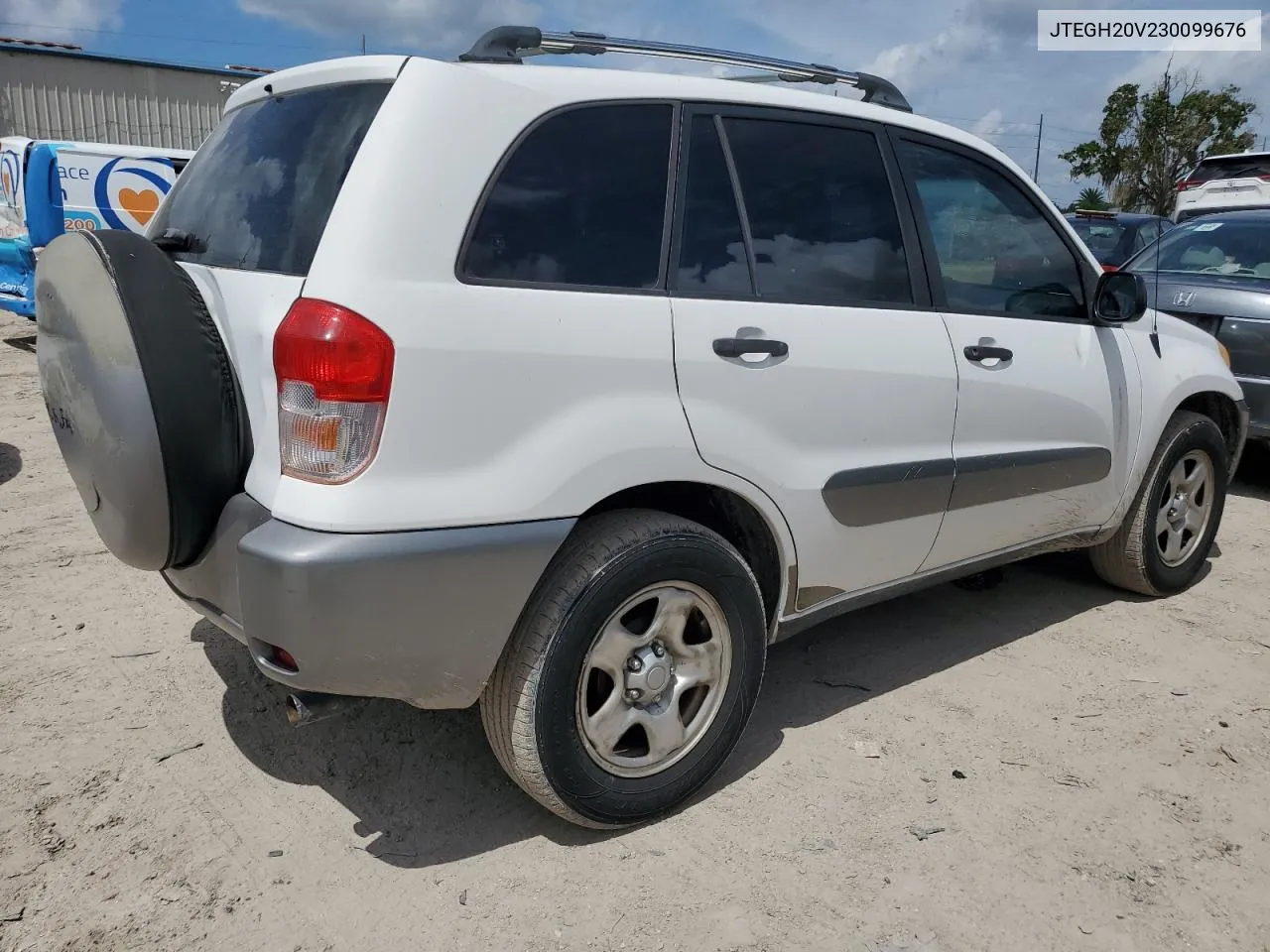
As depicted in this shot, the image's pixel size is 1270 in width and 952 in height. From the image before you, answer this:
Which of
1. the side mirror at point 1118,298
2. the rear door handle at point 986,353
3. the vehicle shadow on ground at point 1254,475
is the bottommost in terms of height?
the vehicle shadow on ground at point 1254,475

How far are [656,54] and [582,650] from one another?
1755 mm

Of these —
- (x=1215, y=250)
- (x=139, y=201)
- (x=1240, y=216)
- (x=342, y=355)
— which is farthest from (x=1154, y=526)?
(x=139, y=201)

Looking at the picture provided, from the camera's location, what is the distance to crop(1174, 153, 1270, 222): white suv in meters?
12.2

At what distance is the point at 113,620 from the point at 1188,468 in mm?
Result: 4475

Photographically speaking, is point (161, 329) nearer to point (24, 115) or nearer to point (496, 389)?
point (496, 389)

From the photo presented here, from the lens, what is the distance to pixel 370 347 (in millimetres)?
2033

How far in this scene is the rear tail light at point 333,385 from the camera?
203 cm

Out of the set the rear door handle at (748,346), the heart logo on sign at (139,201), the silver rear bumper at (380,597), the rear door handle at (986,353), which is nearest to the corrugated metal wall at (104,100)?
the heart logo on sign at (139,201)

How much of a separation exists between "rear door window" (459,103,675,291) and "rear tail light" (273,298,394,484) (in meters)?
0.29

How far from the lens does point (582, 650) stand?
239 cm

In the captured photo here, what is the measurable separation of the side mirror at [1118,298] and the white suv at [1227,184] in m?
9.58

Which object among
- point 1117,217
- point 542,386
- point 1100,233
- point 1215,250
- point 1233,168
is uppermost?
point 1233,168

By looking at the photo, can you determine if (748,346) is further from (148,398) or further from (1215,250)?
(1215,250)

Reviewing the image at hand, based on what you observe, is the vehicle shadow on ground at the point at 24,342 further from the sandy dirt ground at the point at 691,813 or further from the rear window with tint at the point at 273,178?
the rear window with tint at the point at 273,178
